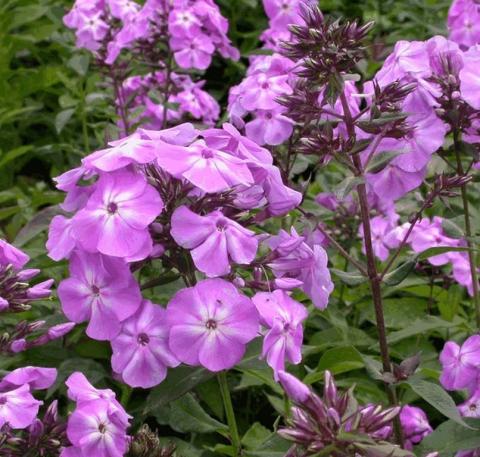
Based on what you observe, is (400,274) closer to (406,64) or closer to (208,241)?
(406,64)

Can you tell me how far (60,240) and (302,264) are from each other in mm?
455

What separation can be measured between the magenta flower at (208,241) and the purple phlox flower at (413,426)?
0.82 meters

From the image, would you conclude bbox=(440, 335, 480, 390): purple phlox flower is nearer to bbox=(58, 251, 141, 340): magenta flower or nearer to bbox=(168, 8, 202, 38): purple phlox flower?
bbox=(58, 251, 141, 340): magenta flower

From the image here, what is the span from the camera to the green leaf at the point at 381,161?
199 centimetres

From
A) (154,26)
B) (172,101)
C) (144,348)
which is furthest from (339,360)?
(172,101)

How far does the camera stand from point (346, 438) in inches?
50.8

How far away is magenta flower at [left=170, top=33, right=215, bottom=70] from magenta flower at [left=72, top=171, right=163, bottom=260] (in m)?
2.00

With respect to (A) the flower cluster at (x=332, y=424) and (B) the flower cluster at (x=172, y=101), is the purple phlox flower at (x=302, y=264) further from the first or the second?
(B) the flower cluster at (x=172, y=101)

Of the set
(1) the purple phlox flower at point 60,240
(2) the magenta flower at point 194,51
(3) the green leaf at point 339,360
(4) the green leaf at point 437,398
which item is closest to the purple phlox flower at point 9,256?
(1) the purple phlox flower at point 60,240

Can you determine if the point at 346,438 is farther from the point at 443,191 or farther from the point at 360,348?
the point at 360,348

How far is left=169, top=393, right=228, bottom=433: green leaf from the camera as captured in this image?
6.89 ft

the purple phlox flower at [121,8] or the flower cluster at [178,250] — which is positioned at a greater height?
the flower cluster at [178,250]

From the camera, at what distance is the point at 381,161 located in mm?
1998

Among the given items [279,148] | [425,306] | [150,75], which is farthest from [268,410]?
[150,75]
